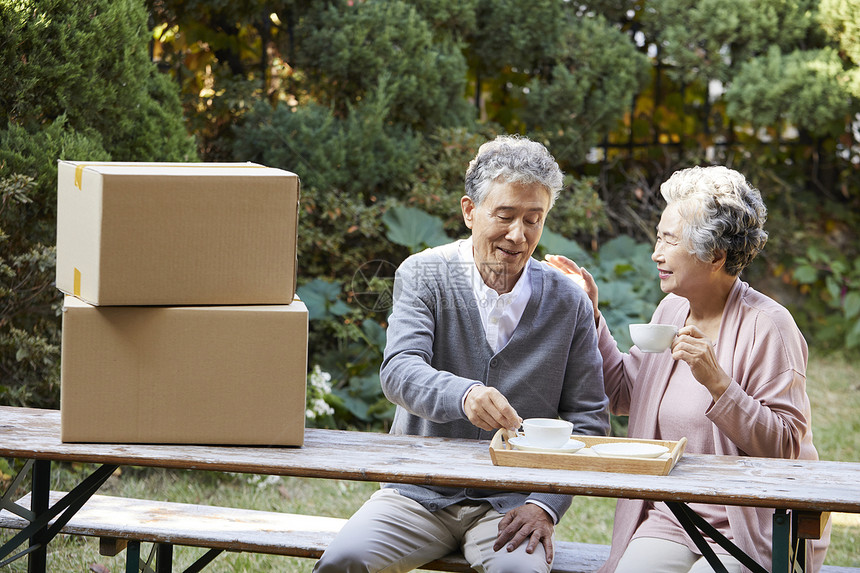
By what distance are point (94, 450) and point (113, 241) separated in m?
0.47

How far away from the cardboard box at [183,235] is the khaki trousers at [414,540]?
0.64 m

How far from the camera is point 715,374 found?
2217mm

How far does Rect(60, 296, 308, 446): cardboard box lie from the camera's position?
6.83ft

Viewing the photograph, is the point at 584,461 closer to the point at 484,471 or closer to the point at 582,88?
the point at 484,471

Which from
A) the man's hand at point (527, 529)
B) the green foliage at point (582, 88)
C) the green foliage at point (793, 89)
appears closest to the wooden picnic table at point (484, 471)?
the man's hand at point (527, 529)

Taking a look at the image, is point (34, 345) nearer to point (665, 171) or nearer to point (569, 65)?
point (569, 65)

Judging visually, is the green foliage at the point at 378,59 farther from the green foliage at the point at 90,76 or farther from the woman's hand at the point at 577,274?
the woman's hand at the point at 577,274

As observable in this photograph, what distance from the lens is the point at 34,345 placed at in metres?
3.73

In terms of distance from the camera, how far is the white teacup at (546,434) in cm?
211

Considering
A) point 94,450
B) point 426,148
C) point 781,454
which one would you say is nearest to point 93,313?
point 94,450

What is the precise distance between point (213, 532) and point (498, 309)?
1061 millimetres

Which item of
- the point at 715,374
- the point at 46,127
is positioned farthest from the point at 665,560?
the point at 46,127

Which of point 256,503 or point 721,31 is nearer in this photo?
point 256,503

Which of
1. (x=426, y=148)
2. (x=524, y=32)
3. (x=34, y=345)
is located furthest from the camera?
(x=524, y=32)
